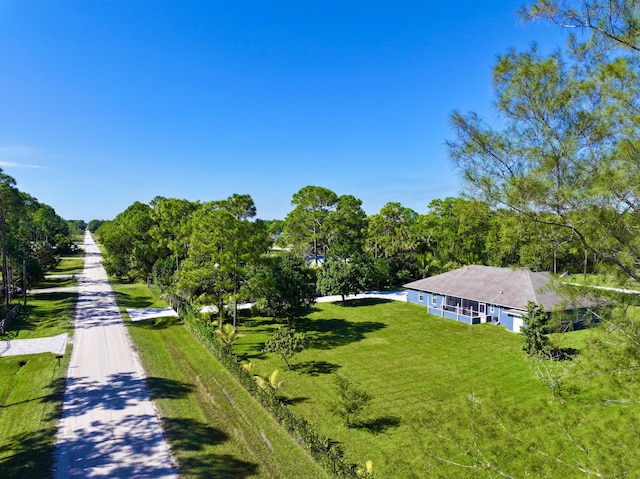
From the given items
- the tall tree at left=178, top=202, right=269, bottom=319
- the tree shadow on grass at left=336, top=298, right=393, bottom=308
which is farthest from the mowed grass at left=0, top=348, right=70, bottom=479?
the tree shadow on grass at left=336, top=298, right=393, bottom=308

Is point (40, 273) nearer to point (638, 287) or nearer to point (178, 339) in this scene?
point (178, 339)

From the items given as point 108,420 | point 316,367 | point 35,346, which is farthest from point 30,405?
point 316,367

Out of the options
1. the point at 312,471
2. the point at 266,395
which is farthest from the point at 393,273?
the point at 312,471

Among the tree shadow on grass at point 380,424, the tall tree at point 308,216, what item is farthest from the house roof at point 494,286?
the tree shadow on grass at point 380,424

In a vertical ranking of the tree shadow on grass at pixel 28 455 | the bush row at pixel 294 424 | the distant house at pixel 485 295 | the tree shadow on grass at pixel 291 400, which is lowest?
the tree shadow on grass at pixel 28 455

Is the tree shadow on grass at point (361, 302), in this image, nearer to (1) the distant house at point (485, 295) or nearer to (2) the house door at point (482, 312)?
(1) the distant house at point (485, 295)

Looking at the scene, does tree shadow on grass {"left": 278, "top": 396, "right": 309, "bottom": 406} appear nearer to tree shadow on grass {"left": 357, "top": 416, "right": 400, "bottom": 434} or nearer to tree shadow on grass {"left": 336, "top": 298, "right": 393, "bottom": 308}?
tree shadow on grass {"left": 357, "top": 416, "right": 400, "bottom": 434}

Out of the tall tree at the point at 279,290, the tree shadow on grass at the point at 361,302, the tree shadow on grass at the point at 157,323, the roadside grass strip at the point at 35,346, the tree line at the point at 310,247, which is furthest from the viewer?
the tree shadow on grass at the point at 361,302
